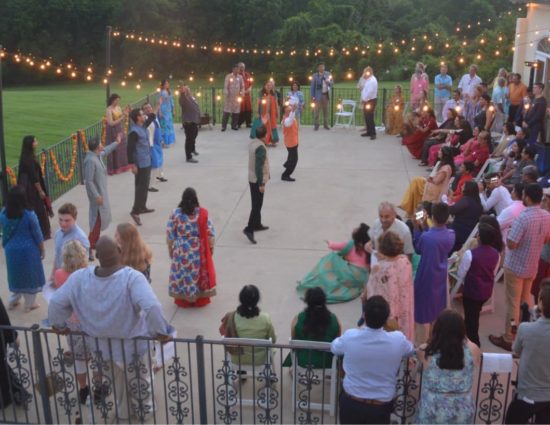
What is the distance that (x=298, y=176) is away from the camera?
1286cm

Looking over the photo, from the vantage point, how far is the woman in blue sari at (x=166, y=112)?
1428 centimetres

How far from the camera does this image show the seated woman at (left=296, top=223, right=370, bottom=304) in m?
7.41

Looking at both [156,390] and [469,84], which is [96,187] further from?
[469,84]

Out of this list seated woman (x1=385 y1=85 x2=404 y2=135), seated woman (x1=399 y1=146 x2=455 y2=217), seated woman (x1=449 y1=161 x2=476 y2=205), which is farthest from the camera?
seated woman (x1=385 y1=85 x2=404 y2=135)

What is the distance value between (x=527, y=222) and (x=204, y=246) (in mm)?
3324

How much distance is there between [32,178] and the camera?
8.93 metres

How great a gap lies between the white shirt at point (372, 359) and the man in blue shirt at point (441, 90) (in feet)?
41.6

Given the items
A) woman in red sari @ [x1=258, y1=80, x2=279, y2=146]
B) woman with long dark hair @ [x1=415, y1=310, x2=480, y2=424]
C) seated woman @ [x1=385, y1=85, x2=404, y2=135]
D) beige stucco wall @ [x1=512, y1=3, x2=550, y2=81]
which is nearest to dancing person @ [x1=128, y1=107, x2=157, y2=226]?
woman in red sari @ [x1=258, y1=80, x2=279, y2=146]

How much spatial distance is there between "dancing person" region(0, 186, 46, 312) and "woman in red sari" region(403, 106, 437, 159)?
880cm

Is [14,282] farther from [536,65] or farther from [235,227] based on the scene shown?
[536,65]

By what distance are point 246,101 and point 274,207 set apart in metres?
6.59

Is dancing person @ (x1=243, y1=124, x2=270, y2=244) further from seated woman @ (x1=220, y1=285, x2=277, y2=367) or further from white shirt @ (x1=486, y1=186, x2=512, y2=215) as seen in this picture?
seated woman @ (x1=220, y1=285, x2=277, y2=367)

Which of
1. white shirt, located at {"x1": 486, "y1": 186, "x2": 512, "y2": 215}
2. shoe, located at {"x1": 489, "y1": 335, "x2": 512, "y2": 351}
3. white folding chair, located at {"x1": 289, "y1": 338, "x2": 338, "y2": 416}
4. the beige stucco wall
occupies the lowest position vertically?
shoe, located at {"x1": 489, "y1": 335, "x2": 512, "y2": 351}

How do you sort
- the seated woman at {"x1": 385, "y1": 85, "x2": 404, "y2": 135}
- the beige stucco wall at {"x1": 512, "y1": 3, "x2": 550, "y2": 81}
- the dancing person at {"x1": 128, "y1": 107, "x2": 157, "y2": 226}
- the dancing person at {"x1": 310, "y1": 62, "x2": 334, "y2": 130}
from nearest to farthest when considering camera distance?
the dancing person at {"x1": 128, "y1": 107, "x2": 157, "y2": 226} < the beige stucco wall at {"x1": 512, "y1": 3, "x2": 550, "y2": 81} < the seated woman at {"x1": 385, "y1": 85, "x2": 404, "y2": 135} < the dancing person at {"x1": 310, "y1": 62, "x2": 334, "y2": 130}
